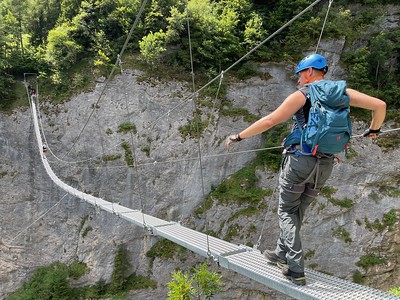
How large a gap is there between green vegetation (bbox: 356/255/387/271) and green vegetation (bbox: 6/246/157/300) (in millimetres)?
6336

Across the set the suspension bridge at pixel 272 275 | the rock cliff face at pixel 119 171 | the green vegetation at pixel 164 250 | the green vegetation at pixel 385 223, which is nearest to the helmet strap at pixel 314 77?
the suspension bridge at pixel 272 275

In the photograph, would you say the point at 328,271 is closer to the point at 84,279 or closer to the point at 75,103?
the point at 84,279

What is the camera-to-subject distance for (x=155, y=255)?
9.64 m

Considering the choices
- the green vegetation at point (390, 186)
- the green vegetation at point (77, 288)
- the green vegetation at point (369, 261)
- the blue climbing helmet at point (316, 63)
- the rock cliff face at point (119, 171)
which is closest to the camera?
the blue climbing helmet at point (316, 63)

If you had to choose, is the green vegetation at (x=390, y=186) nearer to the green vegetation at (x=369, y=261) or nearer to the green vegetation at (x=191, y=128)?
the green vegetation at (x=369, y=261)

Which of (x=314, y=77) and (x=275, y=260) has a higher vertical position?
(x=314, y=77)

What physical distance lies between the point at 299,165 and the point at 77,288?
1030 cm

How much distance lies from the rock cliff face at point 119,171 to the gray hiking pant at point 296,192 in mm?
7291

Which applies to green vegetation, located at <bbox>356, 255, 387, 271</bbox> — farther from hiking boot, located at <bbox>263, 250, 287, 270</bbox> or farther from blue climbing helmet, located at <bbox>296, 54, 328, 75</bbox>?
blue climbing helmet, located at <bbox>296, 54, 328, 75</bbox>

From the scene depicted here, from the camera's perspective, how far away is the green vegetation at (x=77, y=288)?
9398 millimetres

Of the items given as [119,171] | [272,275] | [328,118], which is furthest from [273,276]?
[119,171]

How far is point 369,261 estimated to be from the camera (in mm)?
7969

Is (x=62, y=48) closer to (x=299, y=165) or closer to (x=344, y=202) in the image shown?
(x=344, y=202)

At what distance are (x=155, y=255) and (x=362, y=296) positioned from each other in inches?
340
